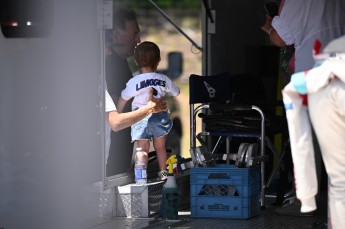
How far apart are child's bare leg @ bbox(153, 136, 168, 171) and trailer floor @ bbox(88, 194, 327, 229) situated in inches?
23.2

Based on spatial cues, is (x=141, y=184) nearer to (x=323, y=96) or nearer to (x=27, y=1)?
(x=27, y=1)

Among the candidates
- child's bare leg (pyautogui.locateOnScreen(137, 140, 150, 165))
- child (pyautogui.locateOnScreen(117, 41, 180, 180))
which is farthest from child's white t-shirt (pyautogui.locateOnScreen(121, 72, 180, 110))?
child's bare leg (pyautogui.locateOnScreen(137, 140, 150, 165))

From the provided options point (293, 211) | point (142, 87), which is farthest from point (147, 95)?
point (293, 211)

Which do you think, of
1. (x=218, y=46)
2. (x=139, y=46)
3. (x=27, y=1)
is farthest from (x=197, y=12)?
(x=27, y=1)

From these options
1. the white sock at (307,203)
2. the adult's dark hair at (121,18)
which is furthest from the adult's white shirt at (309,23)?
the white sock at (307,203)

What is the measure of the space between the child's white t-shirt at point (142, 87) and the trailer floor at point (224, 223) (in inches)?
37.1

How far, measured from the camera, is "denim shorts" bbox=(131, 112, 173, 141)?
797 cm

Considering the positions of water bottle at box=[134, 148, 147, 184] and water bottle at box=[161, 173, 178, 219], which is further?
water bottle at box=[134, 148, 147, 184]

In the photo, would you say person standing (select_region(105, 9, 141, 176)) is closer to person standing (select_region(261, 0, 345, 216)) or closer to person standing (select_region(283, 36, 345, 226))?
person standing (select_region(261, 0, 345, 216))

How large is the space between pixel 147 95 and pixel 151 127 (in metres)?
0.29

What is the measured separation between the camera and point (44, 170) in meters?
6.48

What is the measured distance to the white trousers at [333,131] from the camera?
15.9 ft

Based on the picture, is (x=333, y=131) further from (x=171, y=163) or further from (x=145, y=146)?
(x=145, y=146)

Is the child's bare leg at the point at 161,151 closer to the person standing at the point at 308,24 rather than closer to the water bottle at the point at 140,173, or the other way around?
the water bottle at the point at 140,173
